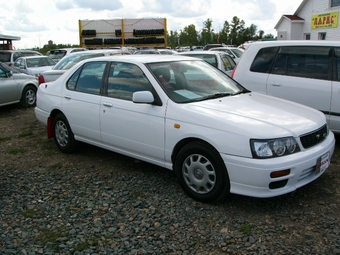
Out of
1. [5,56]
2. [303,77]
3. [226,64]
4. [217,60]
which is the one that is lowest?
[303,77]

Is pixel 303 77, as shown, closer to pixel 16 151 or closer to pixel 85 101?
pixel 85 101

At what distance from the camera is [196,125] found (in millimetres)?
3998

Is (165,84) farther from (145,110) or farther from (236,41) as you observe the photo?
(236,41)

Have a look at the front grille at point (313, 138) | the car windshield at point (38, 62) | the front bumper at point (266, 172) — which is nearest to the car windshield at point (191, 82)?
the front bumper at point (266, 172)

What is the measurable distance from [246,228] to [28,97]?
8886 millimetres

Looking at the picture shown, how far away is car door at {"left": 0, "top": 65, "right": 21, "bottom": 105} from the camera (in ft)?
32.5

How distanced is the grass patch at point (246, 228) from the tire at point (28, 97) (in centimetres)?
868

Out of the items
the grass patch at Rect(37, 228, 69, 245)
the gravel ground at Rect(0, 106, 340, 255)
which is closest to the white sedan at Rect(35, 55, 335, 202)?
the gravel ground at Rect(0, 106, 340, 255)

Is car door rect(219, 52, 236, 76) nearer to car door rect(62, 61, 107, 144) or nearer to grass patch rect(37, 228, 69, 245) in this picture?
car door rect(62, 61, 107, 144)

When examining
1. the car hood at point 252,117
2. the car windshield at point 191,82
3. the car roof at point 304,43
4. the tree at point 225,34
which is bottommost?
the car hood at point 252,117

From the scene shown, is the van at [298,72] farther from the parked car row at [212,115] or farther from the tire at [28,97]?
the tire at [28,97]

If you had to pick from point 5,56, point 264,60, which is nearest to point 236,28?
point 5,56

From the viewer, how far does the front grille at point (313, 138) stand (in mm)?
3857

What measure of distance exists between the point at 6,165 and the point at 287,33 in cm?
2484
